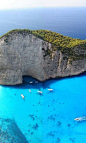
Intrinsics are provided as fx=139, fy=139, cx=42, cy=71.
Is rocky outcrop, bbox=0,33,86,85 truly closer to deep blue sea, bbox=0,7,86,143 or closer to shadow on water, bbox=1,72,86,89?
shadow on water, bbox=1,72,86,89

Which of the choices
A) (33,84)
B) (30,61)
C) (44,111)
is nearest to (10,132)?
(44,111)

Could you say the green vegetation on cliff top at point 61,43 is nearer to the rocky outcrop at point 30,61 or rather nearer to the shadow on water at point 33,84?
the rocky outcrop at point 30,61

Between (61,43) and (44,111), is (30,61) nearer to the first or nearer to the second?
(61,43)

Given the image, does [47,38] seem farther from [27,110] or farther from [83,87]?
[27,110]

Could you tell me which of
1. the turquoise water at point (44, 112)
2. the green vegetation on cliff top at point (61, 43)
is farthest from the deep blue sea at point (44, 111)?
the green vegetation on cliff top at point (61, 43)

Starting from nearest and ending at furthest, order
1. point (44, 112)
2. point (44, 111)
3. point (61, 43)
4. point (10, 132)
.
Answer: point (10, 132) → point (44, 112) → point (44, 111) → point (61, 43)

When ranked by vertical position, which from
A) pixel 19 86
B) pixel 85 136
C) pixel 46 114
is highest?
pixel 19 86

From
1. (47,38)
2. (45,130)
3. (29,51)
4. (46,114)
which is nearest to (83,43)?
(47,38)
